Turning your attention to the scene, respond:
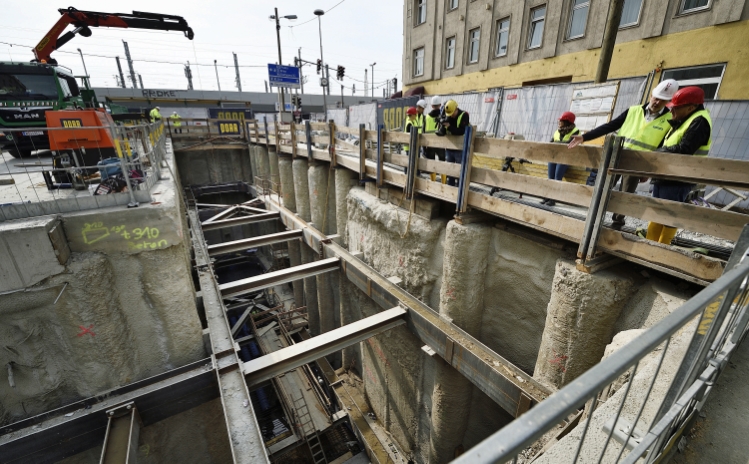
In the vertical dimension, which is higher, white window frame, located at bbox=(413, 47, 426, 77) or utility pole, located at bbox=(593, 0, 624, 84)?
white window frame, located at bbox=(413, 47, 426, 77)

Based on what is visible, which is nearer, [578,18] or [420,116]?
[420,116]

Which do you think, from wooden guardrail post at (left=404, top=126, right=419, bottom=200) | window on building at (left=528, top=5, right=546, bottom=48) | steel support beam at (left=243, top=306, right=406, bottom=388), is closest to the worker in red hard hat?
wooden guardrail post at (left=404, top=126, right=419, bottom=200)

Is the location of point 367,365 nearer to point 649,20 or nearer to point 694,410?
point 694,410

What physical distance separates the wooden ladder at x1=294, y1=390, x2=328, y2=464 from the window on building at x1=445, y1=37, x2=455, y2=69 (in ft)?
52.9

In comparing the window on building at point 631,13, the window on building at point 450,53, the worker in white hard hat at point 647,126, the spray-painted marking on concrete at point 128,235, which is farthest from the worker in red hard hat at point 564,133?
the window on building at point 450,53

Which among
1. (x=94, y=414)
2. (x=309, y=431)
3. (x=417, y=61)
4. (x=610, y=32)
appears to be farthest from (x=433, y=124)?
(x=417, y=61)

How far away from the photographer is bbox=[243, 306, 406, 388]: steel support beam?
4.70m

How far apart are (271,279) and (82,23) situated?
37.5ft

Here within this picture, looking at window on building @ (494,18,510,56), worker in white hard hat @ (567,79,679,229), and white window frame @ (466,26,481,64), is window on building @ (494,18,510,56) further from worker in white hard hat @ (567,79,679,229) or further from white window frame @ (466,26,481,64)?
worker in white hard hat @ (567,79,679,229)

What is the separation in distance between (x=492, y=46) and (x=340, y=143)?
1055cm

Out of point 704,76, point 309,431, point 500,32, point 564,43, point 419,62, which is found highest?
point 500,32

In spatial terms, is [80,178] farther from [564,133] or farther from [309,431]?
[564,133]

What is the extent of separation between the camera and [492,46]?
46.3ft

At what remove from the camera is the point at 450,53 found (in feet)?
54.3
